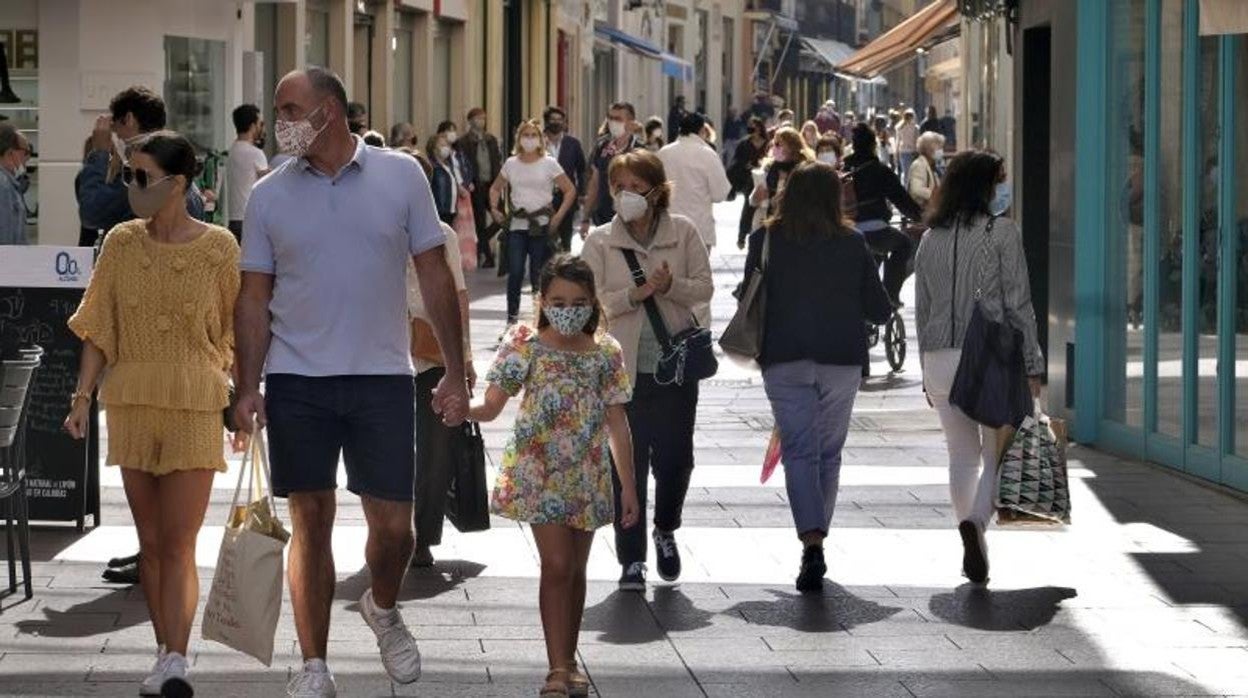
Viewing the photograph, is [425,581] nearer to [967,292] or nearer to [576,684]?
[967,292]

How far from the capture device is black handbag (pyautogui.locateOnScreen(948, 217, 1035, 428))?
9.97 metres

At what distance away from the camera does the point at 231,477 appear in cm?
1330

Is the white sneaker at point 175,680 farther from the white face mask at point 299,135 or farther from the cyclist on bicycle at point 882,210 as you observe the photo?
the cyclist on bicycle at point 882,210

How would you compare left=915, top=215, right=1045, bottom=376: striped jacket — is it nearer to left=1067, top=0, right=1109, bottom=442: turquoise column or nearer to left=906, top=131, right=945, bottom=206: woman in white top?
left=1067, top=0, right=1109, bottom=442: turquoise column

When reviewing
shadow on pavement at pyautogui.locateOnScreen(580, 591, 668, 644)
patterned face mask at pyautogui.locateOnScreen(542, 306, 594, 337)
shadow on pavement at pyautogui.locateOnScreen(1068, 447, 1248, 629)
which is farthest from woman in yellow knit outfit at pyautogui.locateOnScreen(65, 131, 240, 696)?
shadow on pavement at pyautogui.locateOnScreen(1068, 447, 1248, 629)

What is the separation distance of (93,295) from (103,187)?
2690 millimetres

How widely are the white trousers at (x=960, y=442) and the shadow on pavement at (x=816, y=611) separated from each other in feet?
2.13

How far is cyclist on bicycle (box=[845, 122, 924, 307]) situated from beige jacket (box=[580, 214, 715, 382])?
992 centimetres

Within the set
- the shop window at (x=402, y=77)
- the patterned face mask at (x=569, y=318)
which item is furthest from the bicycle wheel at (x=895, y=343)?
the shop window at (x=402, y=77)

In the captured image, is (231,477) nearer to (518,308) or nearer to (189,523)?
(189,523)

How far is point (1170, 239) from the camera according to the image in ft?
44.7

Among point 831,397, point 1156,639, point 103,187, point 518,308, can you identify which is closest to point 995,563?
point 831,397

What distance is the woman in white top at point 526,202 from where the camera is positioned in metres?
23.0

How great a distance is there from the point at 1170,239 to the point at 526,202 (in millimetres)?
10089
